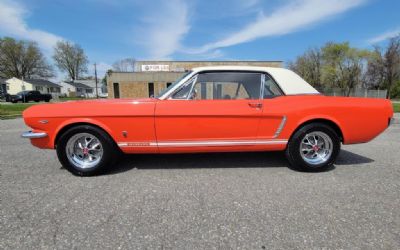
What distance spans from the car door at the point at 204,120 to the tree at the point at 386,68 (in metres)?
43.9

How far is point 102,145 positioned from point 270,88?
262cm

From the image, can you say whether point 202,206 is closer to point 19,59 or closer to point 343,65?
point 343,65

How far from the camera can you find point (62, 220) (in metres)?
2.16

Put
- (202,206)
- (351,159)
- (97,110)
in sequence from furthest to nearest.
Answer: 1. (351,159)
2. (97,110)
3. (202,206)

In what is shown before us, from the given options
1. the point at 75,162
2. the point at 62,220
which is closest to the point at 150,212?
the point at 62,220

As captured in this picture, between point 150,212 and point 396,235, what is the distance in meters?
2.21

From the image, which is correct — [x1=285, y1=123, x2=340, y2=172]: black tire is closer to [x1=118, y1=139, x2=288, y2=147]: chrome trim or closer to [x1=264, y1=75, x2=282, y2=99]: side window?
[x1=118, y1=139, x2=288, y2=147]: chrome trim

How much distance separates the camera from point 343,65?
4006 cm

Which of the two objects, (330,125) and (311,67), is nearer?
(330,125)

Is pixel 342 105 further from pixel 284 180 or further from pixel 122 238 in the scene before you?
pixel 122 238

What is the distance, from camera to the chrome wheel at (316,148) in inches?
133

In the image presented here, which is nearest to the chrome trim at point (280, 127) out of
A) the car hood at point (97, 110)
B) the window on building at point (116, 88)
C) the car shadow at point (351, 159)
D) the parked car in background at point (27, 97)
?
the car shadow at point (351, 159)

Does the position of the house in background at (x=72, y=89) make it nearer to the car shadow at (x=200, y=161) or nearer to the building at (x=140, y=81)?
the building at (x=140, y=81)

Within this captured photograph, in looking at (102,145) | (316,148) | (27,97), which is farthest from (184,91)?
(27,97)
